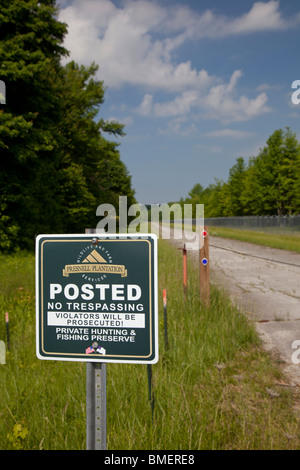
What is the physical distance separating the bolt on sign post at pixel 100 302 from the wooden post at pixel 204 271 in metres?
4.21

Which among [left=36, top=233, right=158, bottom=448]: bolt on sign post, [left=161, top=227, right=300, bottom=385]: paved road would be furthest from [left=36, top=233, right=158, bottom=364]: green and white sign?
[left=161, top=227, right=300, bottom=385]: paved road

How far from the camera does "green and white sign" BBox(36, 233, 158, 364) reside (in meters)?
1.70

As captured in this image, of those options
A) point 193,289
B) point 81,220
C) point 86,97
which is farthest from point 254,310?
point 86,97

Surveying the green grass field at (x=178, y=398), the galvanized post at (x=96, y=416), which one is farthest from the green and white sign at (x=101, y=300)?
the green grass field at (x=178, y=398)

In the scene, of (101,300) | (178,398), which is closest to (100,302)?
(101,300)

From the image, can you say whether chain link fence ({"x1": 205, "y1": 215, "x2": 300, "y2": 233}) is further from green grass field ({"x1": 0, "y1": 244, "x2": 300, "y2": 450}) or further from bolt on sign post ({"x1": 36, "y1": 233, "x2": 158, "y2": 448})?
bolt on sign post ({"x1": 36, "y1": 233, "x2": 158, "y2": 448})

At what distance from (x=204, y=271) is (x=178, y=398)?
121 inches

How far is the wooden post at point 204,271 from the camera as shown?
5875mm

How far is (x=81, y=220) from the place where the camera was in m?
29.7

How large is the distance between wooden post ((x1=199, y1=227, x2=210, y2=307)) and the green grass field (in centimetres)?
58

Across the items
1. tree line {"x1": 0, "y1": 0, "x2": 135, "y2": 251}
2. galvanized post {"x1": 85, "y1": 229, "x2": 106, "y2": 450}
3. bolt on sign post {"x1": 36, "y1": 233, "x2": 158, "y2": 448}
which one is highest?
tree line {"x1": 0, "y1": 0, "x2": 135, "y2": 251}

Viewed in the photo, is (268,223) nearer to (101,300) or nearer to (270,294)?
(270,294)

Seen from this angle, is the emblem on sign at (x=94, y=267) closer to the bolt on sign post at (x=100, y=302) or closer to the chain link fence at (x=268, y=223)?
the bolt on sign post at (x=100, y=302)

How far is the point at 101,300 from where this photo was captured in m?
1.72
